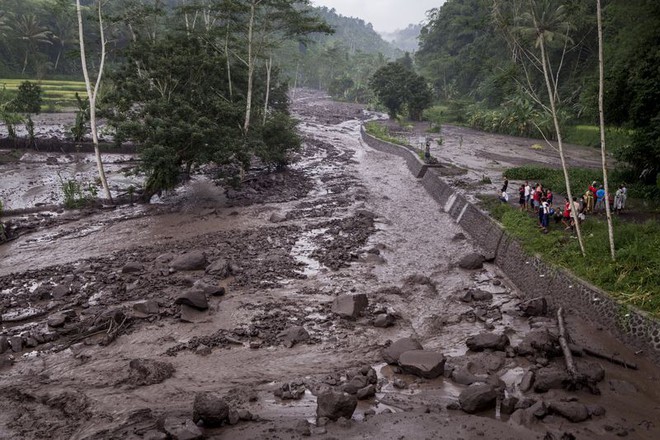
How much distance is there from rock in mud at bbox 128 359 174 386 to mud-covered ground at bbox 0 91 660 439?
0.05 m

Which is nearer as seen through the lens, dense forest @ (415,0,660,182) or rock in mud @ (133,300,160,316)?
rock in mud @ (133,300,160,316)

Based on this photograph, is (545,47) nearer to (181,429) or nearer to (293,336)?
(293,336)

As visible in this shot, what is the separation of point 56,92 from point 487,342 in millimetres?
62480

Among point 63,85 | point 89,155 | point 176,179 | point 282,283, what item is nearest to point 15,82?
point 63,85

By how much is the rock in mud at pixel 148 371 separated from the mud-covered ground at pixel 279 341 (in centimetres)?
5

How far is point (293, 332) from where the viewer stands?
40.9 ft

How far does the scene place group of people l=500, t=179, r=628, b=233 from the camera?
17.3 m

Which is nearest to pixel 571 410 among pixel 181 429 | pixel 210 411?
pixel 210 411

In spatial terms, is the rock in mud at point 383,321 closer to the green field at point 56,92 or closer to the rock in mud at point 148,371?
the rock in mud at point 148,371

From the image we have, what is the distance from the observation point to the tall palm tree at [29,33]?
63.7 m

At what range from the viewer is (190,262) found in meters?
17.0

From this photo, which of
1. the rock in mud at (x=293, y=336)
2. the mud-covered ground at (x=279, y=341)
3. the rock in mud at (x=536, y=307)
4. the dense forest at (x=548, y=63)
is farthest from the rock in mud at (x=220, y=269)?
the dense forest at (x=548, y=63)

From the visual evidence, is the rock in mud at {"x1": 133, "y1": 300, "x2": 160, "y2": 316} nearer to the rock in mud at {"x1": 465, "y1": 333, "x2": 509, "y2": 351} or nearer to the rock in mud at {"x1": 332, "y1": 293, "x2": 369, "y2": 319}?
the rock in mud at {"x1": 332, "y1": 293, "x2": 369, "y2": 319}

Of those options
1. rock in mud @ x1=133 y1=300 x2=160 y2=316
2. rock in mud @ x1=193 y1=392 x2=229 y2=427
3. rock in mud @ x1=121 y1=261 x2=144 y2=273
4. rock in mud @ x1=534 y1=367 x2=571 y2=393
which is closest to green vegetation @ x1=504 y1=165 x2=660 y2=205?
rock in mud @ x1=534 y1=367 x2=571 y2=393
